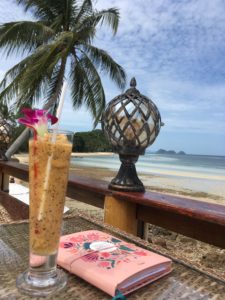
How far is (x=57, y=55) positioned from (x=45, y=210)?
842 centimetres

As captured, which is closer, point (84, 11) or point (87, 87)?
point (87, 87)

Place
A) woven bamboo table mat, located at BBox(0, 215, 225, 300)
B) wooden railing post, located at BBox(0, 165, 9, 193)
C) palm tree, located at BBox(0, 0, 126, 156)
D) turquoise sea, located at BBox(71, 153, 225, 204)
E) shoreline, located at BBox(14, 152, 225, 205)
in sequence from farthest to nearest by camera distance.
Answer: turquoise sea, located at BBox(71, 153, 225, 204) → shoreline, located at BBox(14, 152, 225, 205) → palm tree, located at BBox(0, 0, 126, 156) → wooden railing post, located at BBox(0, 165, 9, 193) → woven bamboo table mat, located at BBox(0, 215, 225, 300)

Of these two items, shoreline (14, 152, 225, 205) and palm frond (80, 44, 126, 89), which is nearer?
palm frond (80, 44, 126, 89)

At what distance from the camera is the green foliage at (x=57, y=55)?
844cm

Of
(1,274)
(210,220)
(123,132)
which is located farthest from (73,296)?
(123,132)

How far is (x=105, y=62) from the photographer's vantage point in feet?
A: 31.7

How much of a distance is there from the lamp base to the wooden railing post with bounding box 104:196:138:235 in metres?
0.06

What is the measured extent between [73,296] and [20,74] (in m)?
8.75

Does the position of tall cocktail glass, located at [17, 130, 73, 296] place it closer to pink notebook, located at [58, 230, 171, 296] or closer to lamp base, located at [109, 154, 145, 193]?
pink notebook, located at [58, 230, 171, 296]

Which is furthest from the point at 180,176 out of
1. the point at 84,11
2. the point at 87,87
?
the point at 84,11

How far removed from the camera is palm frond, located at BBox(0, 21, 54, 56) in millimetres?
8625

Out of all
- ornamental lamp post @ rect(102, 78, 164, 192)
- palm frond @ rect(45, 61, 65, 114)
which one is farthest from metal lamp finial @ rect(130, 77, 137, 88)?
palm frond @ rect(45, 61, 65, 114)

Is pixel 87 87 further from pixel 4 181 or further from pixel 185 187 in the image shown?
pixel 4 181

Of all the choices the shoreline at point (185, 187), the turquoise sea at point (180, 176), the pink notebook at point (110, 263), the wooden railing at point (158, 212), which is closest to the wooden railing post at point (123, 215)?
the wooden railing at point (158, 212)
